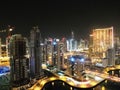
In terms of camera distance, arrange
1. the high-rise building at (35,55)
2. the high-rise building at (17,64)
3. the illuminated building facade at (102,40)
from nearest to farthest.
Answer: the high-rise building at (17,64) → the high-rise building at (35,55) → the illuminated building facade at (102,40)

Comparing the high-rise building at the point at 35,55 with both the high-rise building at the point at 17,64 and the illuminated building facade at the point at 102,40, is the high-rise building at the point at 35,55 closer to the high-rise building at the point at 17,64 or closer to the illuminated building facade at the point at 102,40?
the high-rise building at the point at 17,64

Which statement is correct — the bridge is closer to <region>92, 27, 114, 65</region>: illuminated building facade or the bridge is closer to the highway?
the highway

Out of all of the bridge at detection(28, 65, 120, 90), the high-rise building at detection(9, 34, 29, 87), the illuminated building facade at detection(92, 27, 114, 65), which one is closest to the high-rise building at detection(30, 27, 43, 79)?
the bridge at detection(28, 65, 120, 90)

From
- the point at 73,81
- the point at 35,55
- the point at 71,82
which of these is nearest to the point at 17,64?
the point at 35,55

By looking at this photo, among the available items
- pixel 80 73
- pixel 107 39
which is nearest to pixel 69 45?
pixel 107 39

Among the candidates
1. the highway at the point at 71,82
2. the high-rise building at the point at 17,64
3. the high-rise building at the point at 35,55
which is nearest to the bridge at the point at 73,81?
the highway at the point at 71,82

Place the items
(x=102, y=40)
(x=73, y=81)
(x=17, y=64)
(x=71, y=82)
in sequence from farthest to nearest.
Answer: (x=102, y=40), (x=73, y=81), (x=71, y=82), (x=17, y=64)

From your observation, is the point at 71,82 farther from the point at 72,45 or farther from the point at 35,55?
the point at 72,45
